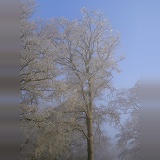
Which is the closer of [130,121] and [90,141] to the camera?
[90,141]

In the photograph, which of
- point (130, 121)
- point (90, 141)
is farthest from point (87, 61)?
point (130, 121)

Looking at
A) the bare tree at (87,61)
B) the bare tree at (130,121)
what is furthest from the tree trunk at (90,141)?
the bare tree at (130,121)

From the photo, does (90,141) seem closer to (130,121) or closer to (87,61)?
(87,61)

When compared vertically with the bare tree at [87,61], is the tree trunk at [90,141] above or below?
below

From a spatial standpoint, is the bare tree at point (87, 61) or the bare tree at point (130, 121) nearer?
the bare tree at point (87, 61)

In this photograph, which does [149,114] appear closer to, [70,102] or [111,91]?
[70,102]

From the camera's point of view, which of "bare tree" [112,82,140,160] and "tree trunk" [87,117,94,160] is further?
"bare tree" [112,82,140,160]

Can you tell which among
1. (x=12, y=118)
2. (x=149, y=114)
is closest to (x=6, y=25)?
(x=12, y=118)

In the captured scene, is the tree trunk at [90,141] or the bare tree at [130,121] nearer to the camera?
the tree trunk at [90,141]

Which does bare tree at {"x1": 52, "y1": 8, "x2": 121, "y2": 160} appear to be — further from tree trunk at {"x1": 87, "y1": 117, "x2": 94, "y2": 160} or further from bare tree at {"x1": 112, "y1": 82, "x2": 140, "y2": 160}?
bare tree at {"x1": 112, "y1": 82, "x2": 140, "y2": 160}

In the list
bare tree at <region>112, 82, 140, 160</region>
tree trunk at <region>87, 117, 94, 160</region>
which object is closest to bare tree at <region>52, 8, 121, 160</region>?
tree trunk at <region>87, 117, 94, 160</region>

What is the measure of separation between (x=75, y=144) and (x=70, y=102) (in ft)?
21.3

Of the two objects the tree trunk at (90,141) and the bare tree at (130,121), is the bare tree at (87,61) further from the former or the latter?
the bare tree at (130,121)

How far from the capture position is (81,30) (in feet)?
49.0
